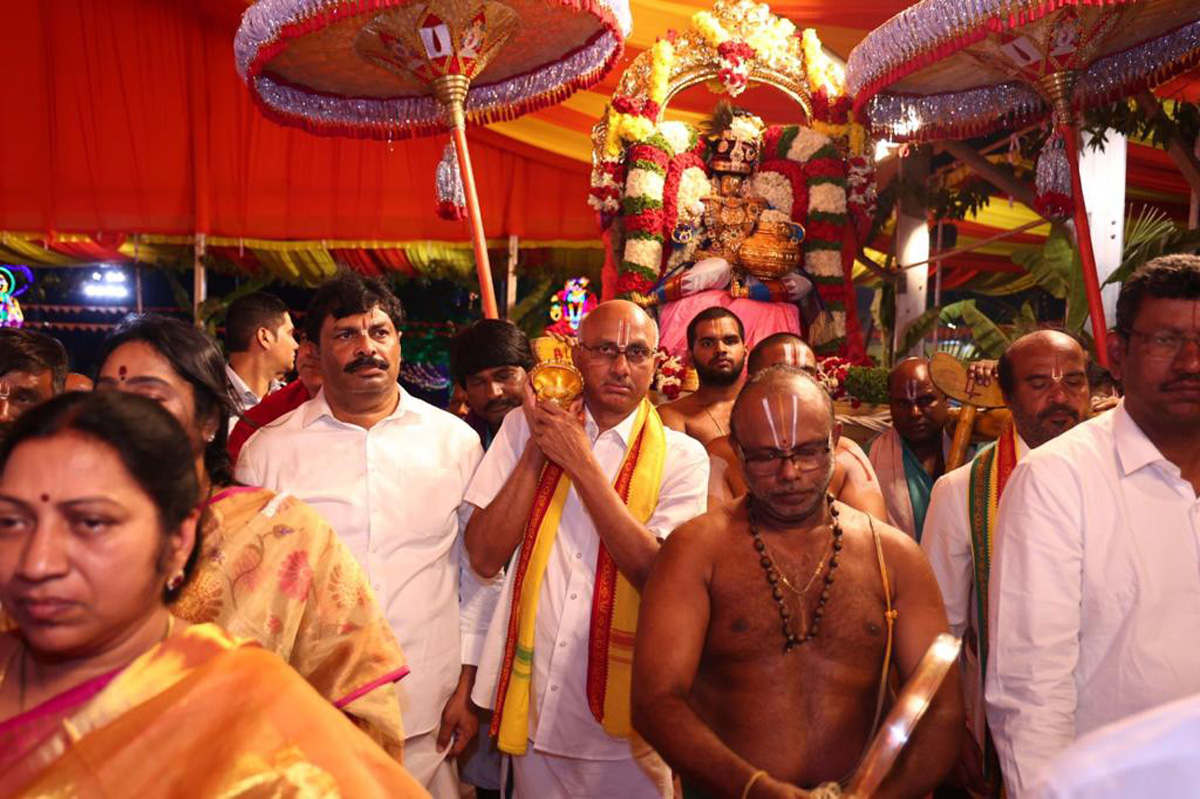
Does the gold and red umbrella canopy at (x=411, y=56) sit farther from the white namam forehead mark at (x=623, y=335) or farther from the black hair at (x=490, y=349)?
the white namam forehead mark at (x=623, y=335)

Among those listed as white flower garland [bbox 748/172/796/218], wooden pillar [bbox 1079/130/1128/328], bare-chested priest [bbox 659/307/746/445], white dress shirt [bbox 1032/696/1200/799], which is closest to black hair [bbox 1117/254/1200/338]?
white dress shirt [bbox 1032/696/1200/799]

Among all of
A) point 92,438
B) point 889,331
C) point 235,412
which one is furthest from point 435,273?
point 92,438

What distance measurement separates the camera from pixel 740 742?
225 cm

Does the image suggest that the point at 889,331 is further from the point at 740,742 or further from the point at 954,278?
the point at 740,742

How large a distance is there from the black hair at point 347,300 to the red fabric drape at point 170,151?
23.6 ft

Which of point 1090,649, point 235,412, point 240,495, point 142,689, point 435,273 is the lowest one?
point 1090,649

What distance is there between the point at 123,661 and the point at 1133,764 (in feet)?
4.04

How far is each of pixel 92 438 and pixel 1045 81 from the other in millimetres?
4349

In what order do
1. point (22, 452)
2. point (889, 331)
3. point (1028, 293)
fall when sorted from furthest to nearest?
point (1028, 293)
point (889, 331)
point (22, 452)

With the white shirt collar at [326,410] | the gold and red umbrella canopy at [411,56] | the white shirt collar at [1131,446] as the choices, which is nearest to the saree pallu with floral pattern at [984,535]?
the white shirt collar at [1131,446]

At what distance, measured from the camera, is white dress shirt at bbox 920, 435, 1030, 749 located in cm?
313

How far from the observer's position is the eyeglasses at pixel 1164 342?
2168 millimetres

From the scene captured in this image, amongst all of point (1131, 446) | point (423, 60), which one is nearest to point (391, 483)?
point (1131, 446)

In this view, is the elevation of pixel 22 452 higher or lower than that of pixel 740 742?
higher
